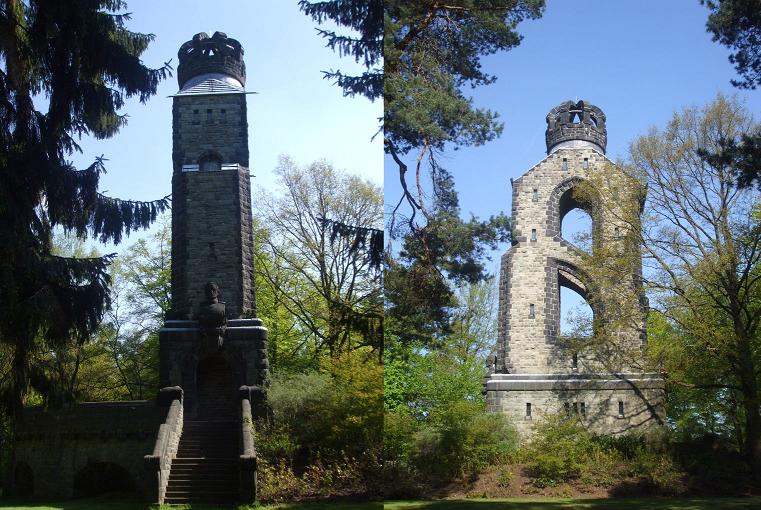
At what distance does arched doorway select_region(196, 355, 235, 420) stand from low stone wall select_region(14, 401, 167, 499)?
325mm

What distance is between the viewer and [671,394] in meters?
5.59

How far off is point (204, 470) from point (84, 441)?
108 centimetres

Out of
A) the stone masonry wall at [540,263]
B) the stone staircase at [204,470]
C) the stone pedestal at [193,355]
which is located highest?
the stone masonry wall at [540,263]

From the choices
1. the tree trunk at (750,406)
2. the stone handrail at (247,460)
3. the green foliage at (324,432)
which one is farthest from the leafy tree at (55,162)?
the tree trunk at (750,406)

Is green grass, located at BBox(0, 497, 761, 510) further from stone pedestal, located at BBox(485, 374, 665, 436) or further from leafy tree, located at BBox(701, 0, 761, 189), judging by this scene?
leafy tree, located at BBox(701, 0, 761, 189)

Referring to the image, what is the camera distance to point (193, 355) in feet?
21.3

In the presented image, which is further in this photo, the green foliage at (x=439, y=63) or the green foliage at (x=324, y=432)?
the green foliage at (x=439, y=63)

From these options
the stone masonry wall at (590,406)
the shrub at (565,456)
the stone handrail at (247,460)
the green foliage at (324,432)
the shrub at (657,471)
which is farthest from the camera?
the green foliage at (324,432)

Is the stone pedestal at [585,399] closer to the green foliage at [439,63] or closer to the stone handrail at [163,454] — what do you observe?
the green foliage at [439,63]

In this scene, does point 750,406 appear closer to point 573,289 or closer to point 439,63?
point 573,289

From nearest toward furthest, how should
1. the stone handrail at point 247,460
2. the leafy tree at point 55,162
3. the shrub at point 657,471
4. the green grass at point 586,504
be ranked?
the green grass at point 586,504 < the shrub at point 657,471 < the stone handrail at point 247,460 < the leafy tree at point 55,162

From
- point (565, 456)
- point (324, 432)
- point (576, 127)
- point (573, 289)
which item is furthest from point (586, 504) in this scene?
point (576, 127)

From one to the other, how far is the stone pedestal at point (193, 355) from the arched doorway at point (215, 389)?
0.01 metres

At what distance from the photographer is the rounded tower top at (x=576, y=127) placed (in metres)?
6.15
